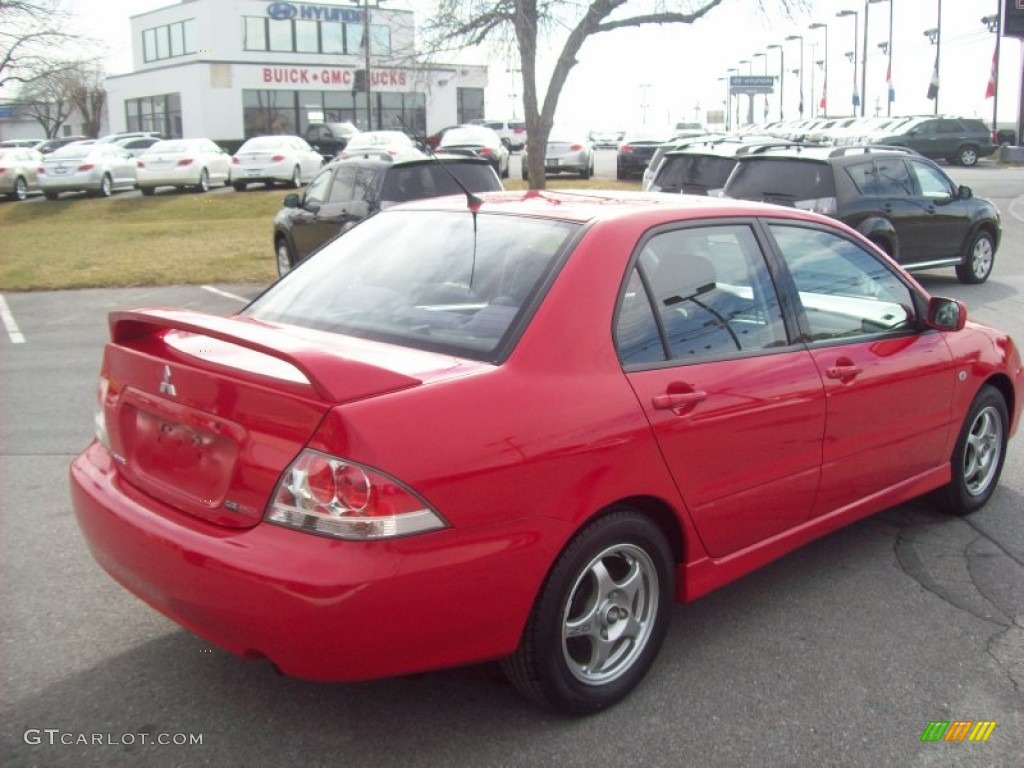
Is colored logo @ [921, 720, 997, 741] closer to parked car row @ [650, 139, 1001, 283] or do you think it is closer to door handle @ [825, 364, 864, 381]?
door handle @ [825, 364, 864, 381]

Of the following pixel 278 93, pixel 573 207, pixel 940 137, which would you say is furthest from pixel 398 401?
pixel 278 93

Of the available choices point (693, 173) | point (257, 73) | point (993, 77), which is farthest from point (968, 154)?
point (257, 73)

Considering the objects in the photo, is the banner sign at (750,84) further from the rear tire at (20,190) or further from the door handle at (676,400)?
the door handle at (676,400)

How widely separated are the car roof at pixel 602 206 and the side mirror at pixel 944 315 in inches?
24.0

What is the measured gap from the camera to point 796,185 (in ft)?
38.9

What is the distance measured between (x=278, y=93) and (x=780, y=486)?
60.2m

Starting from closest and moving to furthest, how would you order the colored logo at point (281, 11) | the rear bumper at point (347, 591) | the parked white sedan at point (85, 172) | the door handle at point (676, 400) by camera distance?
the rear bumper at point (347, 591), the door handle at point (676, 400), the parked white sedan at point (85, 172), the colored logo at point (281, 11)

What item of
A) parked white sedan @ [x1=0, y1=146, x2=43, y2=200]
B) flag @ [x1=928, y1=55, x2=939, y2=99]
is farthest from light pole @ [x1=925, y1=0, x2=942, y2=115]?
parked white sedan @ [x1=0, y1=146, x2=43, y2=200]

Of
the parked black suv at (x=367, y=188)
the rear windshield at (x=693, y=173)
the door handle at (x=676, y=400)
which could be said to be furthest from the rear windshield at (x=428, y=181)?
the door handle at (x=676, y=400)

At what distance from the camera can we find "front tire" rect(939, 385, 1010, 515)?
198 inches

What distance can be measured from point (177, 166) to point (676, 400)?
29.1 metres

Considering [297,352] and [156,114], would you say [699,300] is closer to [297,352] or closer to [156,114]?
[297,352]

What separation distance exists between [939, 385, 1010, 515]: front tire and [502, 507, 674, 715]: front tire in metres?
2.18

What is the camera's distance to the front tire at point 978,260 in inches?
534
